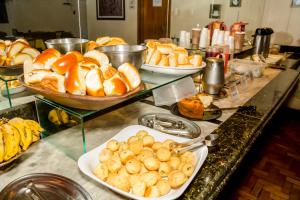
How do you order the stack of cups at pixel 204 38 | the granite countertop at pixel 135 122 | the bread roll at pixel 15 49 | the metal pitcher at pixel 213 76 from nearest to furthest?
the granite countertop at pixel 135 122 < the bread roll at pixel 15 49 < the metal pitcher at pixel 213 76 < the stack of cups at pixel 204 38

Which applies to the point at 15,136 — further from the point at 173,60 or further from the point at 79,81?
the point at 173,60

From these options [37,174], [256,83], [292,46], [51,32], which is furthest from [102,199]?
[292,46]

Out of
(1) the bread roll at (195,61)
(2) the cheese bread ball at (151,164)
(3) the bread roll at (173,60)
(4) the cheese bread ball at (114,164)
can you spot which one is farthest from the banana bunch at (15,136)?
(1) the bread roll at (195,61)

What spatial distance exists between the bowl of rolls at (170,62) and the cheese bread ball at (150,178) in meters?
0.46

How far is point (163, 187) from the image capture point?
1.94 ft

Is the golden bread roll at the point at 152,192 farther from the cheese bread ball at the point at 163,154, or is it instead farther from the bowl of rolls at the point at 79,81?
the bowl of rolls at the point at 79,81

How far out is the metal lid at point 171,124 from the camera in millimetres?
932

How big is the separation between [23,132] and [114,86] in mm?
323

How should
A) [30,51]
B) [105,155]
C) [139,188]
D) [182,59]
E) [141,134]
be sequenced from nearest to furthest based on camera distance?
[139,188] → [105,155] → [141,134] → [30,51] → [182,59]

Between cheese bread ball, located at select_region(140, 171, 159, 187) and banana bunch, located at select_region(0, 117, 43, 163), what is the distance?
36cm

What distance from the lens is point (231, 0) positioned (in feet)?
10.8

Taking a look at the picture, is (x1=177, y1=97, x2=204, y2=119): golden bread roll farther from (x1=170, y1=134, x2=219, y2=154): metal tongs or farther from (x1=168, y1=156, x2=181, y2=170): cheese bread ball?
(x1=168, y1=156, x2=181, y2=170): cheese bread ball

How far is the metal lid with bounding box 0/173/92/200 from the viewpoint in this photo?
586 mm

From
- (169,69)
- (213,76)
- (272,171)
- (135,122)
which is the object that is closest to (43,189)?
(135,122)
